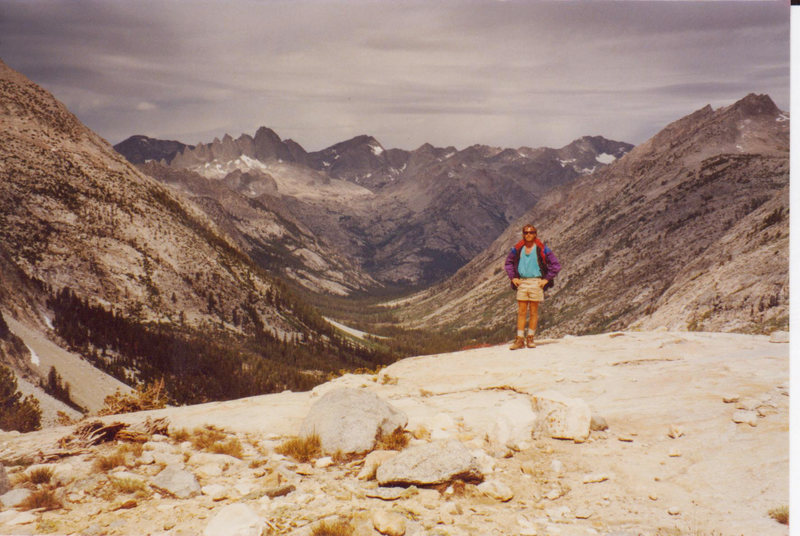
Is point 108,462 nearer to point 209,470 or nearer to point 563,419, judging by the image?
point 209,470

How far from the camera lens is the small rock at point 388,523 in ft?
22.4

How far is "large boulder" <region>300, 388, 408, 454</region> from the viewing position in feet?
33.4

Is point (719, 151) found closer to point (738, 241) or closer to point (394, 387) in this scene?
point (738, 241)

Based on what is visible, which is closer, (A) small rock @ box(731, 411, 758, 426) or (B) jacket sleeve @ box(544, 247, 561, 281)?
(A) small rock @ box(731, 411, 758, 426)

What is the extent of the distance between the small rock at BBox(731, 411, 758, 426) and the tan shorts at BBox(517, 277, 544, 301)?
24.7 feet

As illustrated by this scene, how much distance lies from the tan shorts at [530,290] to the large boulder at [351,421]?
25.7 ft

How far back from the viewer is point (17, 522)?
7430 millimetres

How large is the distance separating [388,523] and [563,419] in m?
5.40

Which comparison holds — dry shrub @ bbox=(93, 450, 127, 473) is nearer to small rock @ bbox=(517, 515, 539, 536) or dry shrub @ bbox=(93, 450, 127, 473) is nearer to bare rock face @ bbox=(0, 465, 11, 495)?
bare rock face @ bbox=(0, 465, 11, 495)

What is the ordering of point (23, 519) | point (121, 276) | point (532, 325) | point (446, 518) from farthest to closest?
point (121, 276), point (532, 325), point (23, 519), point (446, 518)

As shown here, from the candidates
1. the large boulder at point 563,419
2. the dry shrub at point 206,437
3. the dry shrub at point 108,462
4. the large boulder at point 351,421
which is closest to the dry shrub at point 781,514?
the large boulder at point 563,419

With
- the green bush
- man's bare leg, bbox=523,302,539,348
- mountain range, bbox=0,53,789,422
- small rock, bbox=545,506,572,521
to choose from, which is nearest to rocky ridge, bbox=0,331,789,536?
small rock, bbox=545,506,572,521

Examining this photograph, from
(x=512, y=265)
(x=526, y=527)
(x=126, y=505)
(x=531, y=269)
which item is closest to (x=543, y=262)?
(x=531, y=269)

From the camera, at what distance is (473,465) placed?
27.7 feet
